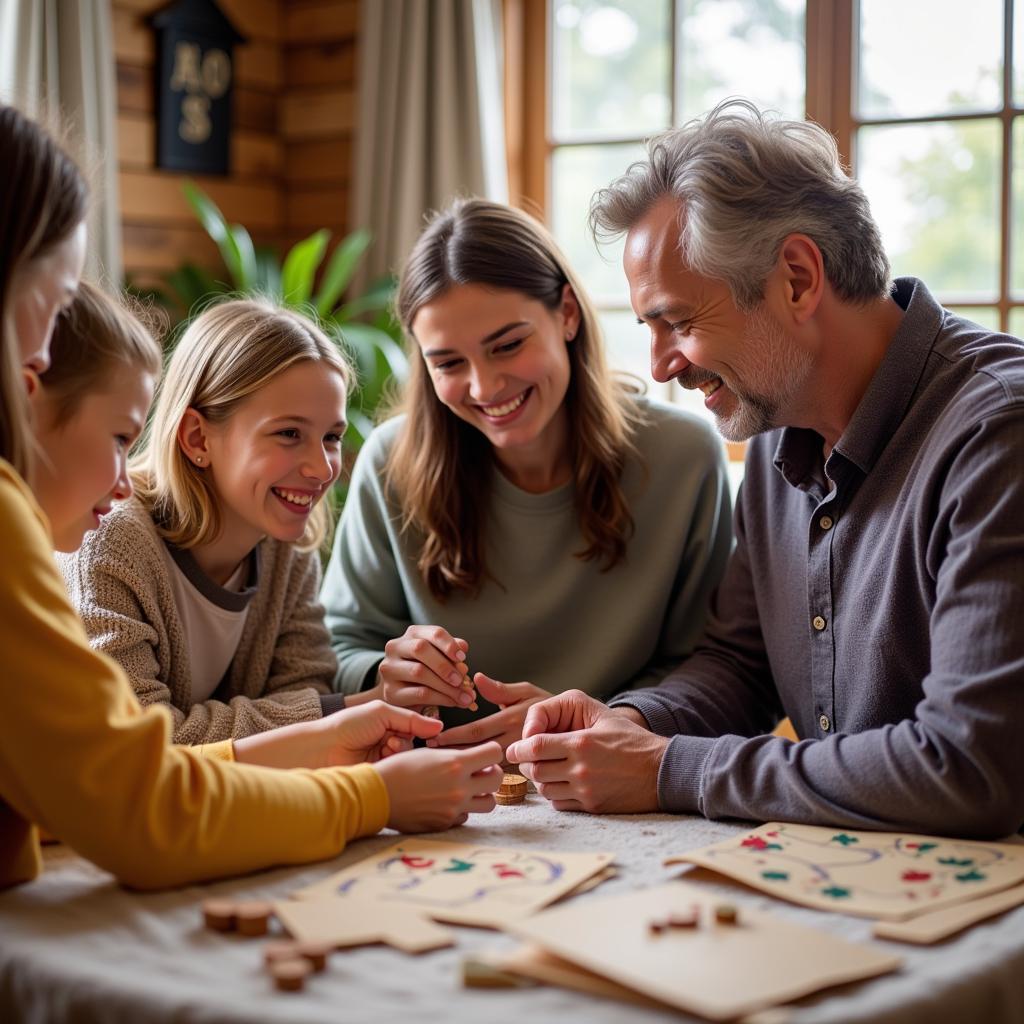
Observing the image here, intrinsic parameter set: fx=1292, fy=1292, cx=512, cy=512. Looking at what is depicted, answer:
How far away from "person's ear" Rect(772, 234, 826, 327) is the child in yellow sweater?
2.86ft

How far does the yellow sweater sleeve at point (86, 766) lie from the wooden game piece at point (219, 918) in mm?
89

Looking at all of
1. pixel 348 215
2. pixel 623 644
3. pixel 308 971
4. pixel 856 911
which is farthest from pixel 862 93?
pixel 308 971

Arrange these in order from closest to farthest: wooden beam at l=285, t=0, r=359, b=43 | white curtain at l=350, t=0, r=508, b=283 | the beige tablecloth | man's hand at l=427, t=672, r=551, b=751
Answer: the beige tablecloth → man's hand at l=427, t=672, r=551, b=751 → white curtain at l=350, t=0, r=508, b=283 → wooden beam at l=285, t=0, r=359, b=43

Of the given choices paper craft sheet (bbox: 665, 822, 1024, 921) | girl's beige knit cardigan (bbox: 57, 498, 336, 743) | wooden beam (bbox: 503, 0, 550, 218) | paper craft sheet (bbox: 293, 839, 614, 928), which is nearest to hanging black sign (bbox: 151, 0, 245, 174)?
wooden beam (bbox: 503, 0, 550, 218)

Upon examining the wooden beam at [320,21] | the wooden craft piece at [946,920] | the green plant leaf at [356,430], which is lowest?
the wooden craft piece at [946,920]

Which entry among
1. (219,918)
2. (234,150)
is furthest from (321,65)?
(219,918)

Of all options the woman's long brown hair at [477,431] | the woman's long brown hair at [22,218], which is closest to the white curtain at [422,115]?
the woman's long brown hair at [477,431]

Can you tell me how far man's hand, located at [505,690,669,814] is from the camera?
1522 millimetres

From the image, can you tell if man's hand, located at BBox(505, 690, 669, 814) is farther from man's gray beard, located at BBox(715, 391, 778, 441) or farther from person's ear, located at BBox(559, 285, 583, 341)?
person's ear, located at BBox(559, 285, 583, 341)

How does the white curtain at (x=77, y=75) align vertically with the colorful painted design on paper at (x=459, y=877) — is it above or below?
above

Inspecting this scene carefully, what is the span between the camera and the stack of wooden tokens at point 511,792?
158cm

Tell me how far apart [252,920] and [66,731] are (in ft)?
0.76

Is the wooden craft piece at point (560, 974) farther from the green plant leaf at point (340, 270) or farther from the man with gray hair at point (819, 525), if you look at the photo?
the green plant leaf at point (340, 270)

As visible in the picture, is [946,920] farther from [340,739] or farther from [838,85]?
[838,85]
